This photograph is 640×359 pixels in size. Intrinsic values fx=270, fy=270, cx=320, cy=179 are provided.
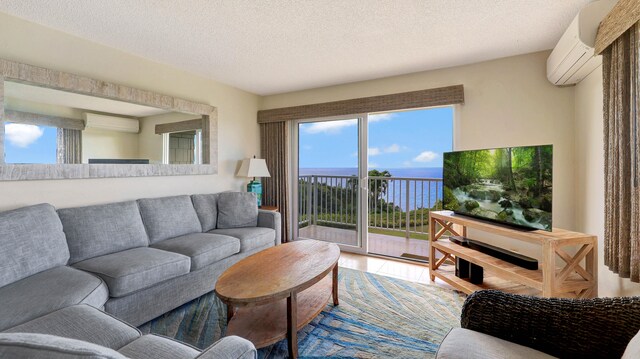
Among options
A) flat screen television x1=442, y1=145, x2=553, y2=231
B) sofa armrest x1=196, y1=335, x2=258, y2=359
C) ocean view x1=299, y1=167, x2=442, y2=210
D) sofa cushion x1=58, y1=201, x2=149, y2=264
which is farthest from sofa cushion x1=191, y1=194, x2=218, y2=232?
flat screen television x1=442, y1=145, x2=553, y2=231

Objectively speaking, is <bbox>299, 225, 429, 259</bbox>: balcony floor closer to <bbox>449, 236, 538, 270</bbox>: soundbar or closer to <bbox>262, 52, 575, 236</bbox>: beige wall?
<bbox>449, 236, 538, 270</bbox>: soundbar

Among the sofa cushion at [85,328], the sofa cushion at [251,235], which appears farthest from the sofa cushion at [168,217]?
the sofa cushion at [85,328]

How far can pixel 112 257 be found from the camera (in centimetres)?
205

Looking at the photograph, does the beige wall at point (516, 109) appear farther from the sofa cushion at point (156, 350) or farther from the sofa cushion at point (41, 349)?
the sofa cushion at point (41, 349)

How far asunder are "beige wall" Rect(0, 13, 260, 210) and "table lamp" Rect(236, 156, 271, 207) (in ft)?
0.55

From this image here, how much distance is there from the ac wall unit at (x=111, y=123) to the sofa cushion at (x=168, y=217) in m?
0.76

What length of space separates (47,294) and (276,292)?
123 centimetres

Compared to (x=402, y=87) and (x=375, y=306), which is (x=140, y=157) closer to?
(x=375, y=306)

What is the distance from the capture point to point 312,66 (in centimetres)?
306

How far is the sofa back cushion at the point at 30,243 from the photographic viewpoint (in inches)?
64.6

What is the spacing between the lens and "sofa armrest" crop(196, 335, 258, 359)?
838mm

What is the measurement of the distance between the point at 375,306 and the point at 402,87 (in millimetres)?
2498

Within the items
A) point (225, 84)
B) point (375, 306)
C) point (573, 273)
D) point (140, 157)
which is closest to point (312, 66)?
point (225, 84)

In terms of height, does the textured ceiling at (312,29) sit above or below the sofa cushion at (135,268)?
above
